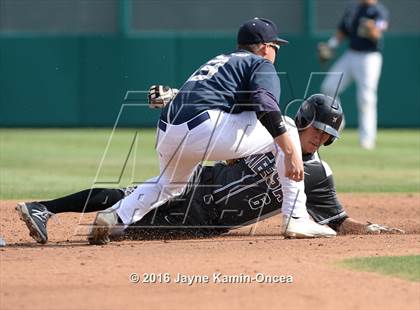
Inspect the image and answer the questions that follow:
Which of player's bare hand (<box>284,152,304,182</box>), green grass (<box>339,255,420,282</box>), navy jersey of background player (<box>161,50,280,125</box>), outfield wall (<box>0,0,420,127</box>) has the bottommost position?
outfield wall (<box>0,0,420,127</box>)

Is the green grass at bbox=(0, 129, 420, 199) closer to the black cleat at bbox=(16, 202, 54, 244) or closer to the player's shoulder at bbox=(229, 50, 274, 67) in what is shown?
the black cleat at bbox=(16, 202, 54, 244)

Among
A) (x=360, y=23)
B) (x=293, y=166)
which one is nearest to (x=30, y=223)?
(x=293, y=166)

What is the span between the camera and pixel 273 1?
2109 centimetres

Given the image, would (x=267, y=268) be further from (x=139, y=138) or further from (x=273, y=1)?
(x=273, y=1)

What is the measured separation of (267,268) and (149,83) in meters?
15.0

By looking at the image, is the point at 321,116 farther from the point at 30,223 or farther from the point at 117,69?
the point at 117,69

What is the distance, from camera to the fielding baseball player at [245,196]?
7070 mm

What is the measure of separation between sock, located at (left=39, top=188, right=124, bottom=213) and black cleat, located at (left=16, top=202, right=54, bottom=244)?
0.42ft

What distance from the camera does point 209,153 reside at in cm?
643

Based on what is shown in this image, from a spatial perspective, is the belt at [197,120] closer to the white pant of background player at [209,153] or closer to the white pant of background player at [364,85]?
the white pant of background player at [209,153]

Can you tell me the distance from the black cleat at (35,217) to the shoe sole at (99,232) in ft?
1.12

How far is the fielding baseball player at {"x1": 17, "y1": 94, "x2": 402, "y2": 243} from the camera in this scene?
7.07 m


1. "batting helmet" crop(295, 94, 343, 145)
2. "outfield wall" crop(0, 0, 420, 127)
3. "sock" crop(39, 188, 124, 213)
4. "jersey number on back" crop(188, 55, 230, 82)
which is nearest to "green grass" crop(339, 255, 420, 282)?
"batting helmet" crop(295, 94, 343, 145)

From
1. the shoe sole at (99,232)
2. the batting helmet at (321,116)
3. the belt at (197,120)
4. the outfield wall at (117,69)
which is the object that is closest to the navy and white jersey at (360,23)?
the outfield wall at (117,69)
